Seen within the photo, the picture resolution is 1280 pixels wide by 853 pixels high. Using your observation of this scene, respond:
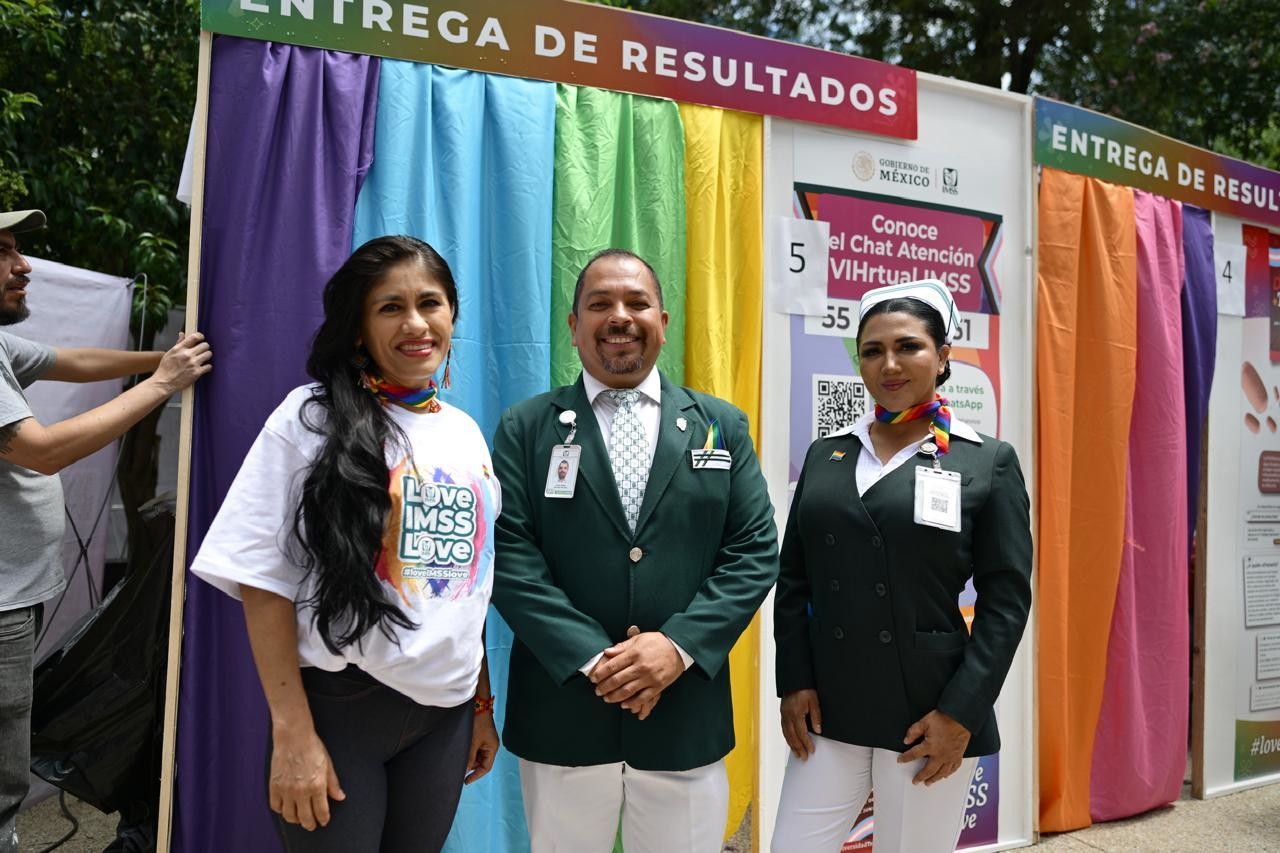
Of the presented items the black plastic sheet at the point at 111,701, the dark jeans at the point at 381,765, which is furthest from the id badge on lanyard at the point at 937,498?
the black plastic sheet at the point at 111,701

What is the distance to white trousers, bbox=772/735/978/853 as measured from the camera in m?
2.22

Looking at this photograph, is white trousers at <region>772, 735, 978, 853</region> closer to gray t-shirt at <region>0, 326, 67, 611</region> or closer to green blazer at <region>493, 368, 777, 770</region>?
green blazer at <region>493, 368, 777, 770</region>

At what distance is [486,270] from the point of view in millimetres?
3096

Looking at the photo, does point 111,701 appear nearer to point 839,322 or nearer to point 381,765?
point 381,765

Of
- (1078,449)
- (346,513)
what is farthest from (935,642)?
(1078,449)

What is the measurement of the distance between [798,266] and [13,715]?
9.10 feet

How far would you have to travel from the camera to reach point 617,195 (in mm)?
3279

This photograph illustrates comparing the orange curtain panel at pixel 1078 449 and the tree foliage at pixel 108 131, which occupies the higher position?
the tree foliage at pixel 108 131

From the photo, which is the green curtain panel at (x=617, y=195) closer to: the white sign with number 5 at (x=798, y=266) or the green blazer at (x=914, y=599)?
the white sign with number 5 at (x=798, y=266)

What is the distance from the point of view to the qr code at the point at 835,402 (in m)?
3.60

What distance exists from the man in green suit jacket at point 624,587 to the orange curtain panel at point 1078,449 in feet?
7.16

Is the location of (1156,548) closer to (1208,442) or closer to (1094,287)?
(1208,442)

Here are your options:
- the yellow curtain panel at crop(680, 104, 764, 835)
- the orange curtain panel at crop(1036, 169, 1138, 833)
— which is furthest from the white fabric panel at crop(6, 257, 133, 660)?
the orange curtain panel at crop(1036, 169, 1138, 833)

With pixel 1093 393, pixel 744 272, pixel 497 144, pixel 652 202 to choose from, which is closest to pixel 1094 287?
pixel 1093 393
